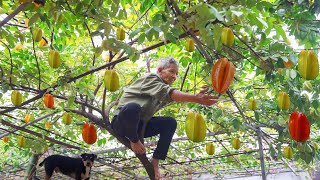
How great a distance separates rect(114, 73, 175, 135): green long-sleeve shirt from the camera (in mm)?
2283

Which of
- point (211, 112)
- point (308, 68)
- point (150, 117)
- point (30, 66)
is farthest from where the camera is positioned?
point (30, 66)

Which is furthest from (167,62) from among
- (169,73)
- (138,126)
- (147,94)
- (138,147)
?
(138,147)

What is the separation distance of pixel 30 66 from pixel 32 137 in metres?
1.19

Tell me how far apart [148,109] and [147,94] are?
6.9 inches

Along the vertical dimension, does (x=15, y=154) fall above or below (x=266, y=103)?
below

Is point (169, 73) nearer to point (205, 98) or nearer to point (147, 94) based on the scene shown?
point (147, 94)

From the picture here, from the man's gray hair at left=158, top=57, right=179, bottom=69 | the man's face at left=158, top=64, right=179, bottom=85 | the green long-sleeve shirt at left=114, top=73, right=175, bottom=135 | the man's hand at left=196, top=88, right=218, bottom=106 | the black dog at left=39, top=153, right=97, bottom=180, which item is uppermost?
the man's gray hair at left=158, top=57, right=179, bottom=69

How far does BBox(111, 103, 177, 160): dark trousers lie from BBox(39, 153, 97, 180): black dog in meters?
1.45

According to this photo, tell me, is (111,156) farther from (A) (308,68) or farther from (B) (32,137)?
(A) (308,68)

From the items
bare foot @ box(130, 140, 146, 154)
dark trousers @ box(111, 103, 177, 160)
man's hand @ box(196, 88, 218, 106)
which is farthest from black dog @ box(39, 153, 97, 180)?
man's hand @ box(196, 88, 218, 106)

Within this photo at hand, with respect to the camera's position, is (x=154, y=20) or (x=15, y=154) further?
(x=15, y=154)

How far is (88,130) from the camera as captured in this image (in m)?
3.09

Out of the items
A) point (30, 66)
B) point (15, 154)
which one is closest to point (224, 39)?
point (30, 66)

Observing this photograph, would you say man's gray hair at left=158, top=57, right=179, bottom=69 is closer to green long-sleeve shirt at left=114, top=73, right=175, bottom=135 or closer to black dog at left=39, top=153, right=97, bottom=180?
green long-sleeve shirt at left=114, top=73, right=175, bottom=135
